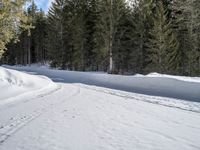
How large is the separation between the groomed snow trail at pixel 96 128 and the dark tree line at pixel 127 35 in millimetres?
16013

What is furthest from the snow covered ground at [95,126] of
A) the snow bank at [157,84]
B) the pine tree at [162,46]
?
the pine tree at [162,46]

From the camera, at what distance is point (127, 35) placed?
43.9 m

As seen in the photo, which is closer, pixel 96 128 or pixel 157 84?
pixel 96 128

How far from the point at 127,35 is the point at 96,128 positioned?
1413 inches

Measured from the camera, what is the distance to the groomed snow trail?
7.05 metres

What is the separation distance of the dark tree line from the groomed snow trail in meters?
16.0

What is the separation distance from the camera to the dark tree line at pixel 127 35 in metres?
36.2

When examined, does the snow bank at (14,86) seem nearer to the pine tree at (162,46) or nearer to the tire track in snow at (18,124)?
the tire track in snow at (18,124)

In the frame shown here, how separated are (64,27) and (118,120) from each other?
46.9 meters

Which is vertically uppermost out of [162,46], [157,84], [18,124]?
[162,46]

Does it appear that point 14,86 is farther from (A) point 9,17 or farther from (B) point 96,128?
(B) point 96,128

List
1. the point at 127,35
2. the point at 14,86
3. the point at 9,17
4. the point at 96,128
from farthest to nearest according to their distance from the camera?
the point at 127,35 → the point at 9,17 → the point at 14,86 → the point at 96,128

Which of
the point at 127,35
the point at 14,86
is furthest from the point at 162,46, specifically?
the point at 14,86

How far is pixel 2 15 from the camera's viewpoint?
19750 mm
